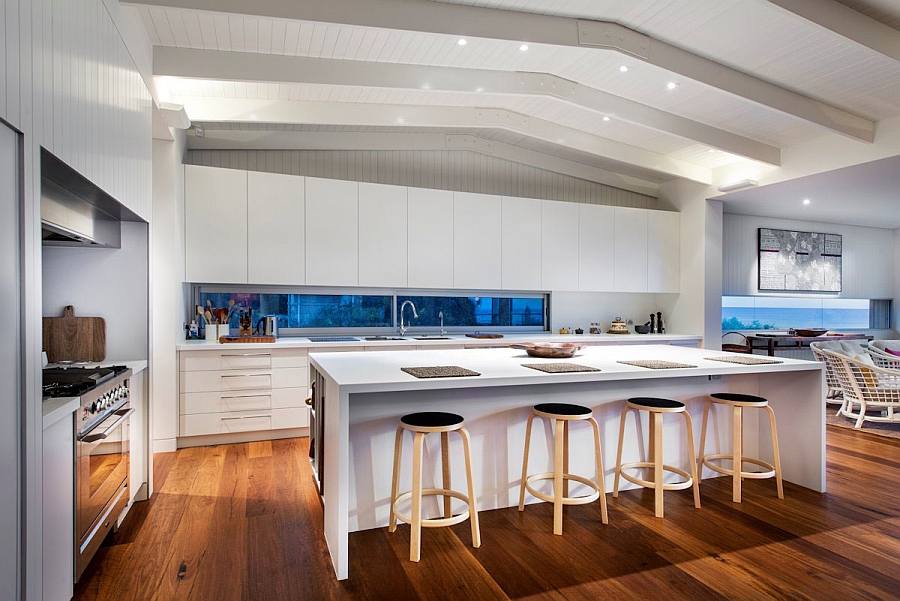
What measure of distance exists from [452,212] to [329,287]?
1.42 metres

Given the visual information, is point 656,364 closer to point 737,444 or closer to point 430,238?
point 737,444

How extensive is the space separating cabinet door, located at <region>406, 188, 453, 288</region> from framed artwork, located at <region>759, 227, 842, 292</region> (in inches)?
175

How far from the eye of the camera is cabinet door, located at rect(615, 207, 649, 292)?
6148 mm

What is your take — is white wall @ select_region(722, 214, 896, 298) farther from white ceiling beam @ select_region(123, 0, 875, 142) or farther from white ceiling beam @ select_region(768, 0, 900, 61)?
white ceiling beam @ select_region(768, 0, 900, 61)

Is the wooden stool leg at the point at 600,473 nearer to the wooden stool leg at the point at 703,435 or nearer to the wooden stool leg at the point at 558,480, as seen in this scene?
the wooden stool leg at the point at 558,480

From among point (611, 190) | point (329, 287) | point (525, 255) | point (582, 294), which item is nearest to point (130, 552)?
point (329, 287)

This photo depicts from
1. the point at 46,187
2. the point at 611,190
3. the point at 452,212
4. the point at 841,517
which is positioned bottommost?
the point at 841,517

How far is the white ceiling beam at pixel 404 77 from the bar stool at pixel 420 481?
2.47 m

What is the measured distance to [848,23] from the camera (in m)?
3.23

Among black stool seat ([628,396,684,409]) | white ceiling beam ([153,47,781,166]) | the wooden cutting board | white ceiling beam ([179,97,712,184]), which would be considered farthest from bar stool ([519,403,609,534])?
white ceiling beam ([179,97,712,184])

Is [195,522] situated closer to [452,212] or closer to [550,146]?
[452,212]

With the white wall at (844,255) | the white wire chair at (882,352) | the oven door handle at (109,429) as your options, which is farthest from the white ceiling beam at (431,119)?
the white wire chair at (882,352)

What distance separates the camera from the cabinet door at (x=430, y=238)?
5.18m

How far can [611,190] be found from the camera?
6691 millimetres
